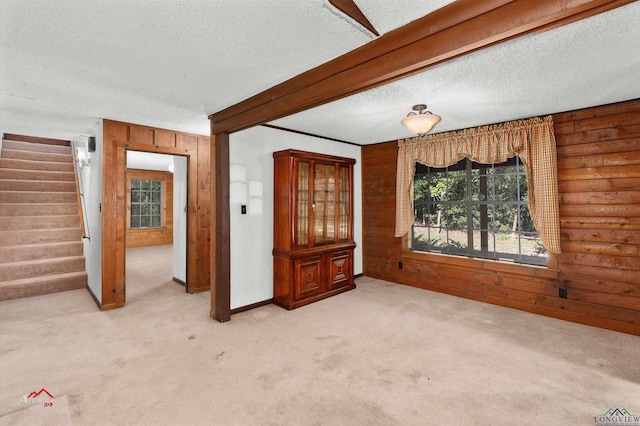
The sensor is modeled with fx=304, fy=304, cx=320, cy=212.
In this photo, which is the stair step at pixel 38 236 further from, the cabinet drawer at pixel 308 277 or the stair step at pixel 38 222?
the cabinet drawer at pixel 308 277

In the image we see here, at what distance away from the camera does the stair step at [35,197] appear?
5074 mm

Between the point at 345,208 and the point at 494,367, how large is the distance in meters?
2.76

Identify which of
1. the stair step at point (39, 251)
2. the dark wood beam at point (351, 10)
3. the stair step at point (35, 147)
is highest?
the stair step at point (35, 147)

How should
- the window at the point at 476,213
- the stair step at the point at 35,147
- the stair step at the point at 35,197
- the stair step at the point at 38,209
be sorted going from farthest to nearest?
1. the stair step at the point at 35,147
2. the stair step at the point at 35,197
3. the stair step at the point at 38,209
4. the window at the point at 476,213

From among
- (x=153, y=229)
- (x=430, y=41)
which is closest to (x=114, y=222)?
(x=430, y=41)

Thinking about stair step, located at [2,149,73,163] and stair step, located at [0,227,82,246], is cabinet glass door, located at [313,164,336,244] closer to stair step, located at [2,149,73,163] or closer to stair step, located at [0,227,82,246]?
stair step, located at [0,227,82,246]

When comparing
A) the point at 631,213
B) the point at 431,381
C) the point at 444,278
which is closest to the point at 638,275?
the point at 631,213

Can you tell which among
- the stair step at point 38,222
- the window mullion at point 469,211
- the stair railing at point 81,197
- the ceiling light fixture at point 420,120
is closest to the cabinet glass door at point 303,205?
the ceiling light fixture at point 420,120

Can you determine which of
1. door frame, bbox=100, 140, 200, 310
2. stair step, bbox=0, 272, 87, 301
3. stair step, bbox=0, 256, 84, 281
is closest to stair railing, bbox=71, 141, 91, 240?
stair step, bbox=0, 256, 84, 281

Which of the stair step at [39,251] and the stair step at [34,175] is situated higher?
the stair step at [34,175]

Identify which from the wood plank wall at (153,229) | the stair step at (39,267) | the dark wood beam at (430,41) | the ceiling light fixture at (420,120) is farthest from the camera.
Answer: the wood plank wall at (153,229)

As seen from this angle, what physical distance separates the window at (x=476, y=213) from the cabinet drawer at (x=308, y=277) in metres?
1.84

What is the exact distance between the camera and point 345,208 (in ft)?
15.3

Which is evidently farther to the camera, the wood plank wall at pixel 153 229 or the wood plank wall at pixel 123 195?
the wood plank wall at pixel 153 229
